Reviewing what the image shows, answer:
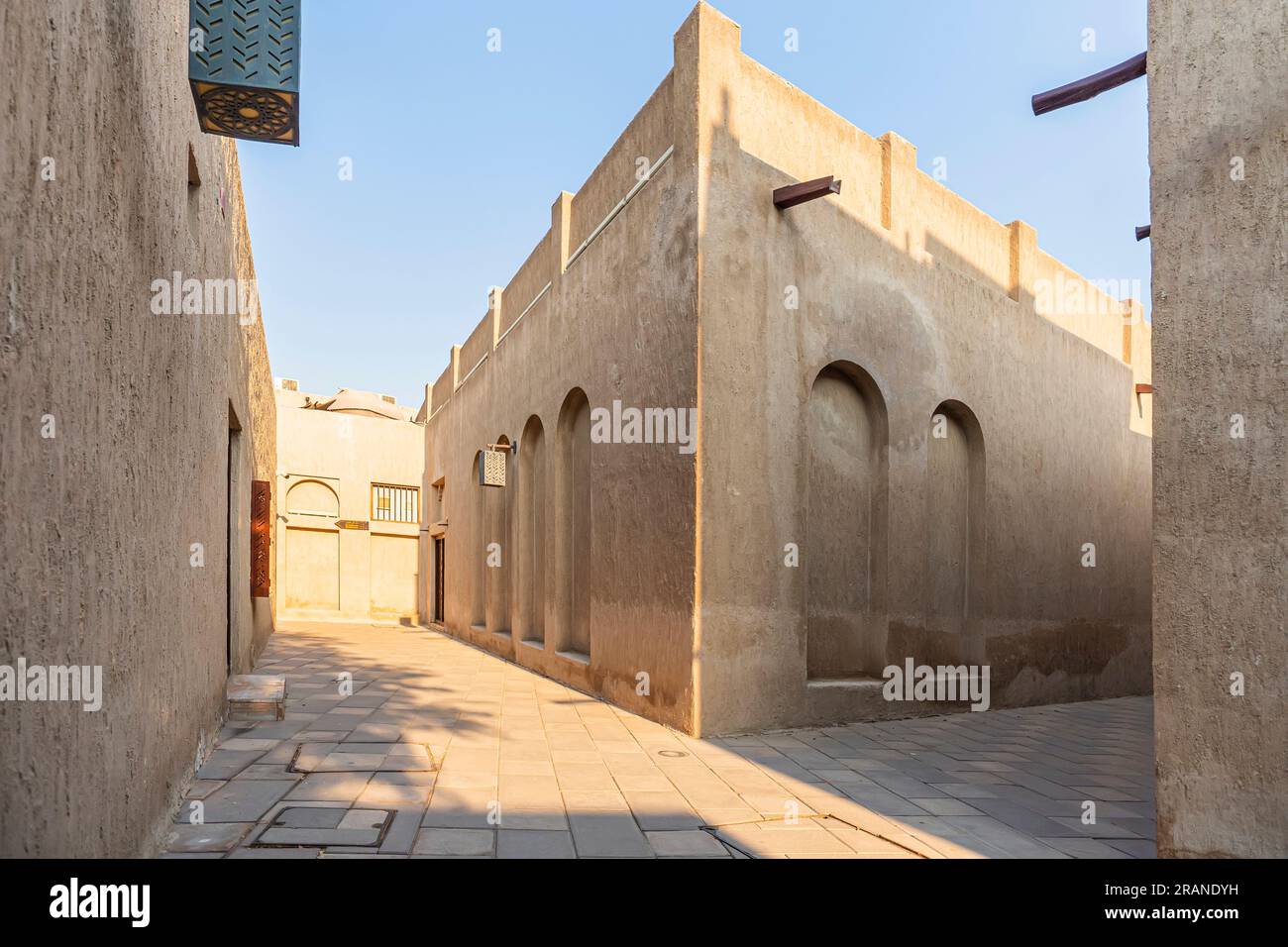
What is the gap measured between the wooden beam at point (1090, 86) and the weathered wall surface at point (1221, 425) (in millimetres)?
510

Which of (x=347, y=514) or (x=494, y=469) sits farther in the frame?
(x=347, y=514)

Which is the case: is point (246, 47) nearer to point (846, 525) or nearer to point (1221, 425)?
point (1221, 425)

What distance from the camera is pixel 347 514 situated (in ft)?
69.2

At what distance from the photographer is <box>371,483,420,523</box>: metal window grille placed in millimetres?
21578

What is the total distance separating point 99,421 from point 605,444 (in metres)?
6.11

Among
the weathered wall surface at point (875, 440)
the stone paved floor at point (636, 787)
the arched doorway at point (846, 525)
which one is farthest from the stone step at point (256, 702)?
the arched doorway at point (846, 525)

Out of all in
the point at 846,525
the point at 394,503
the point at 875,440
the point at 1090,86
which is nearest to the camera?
the point at 1090,86

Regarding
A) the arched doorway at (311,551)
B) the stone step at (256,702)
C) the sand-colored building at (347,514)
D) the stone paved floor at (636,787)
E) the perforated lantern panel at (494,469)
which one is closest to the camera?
the stone paved floor at (636,787)

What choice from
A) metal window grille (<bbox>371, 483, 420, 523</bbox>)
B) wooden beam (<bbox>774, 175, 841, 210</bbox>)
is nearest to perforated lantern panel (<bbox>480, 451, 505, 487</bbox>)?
wooden beam (<bbox>774, 175, 841, 210</bbox>)

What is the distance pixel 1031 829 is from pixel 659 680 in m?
3.42

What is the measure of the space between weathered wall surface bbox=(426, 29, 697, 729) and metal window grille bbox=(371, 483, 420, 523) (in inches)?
314

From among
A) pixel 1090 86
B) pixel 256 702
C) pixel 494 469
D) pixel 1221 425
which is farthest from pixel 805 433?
pixel 494 469

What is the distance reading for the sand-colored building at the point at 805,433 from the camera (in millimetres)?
6977

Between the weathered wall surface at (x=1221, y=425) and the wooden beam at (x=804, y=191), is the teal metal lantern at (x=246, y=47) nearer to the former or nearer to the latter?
the weathered wall surface at (x=1221, y=425)
